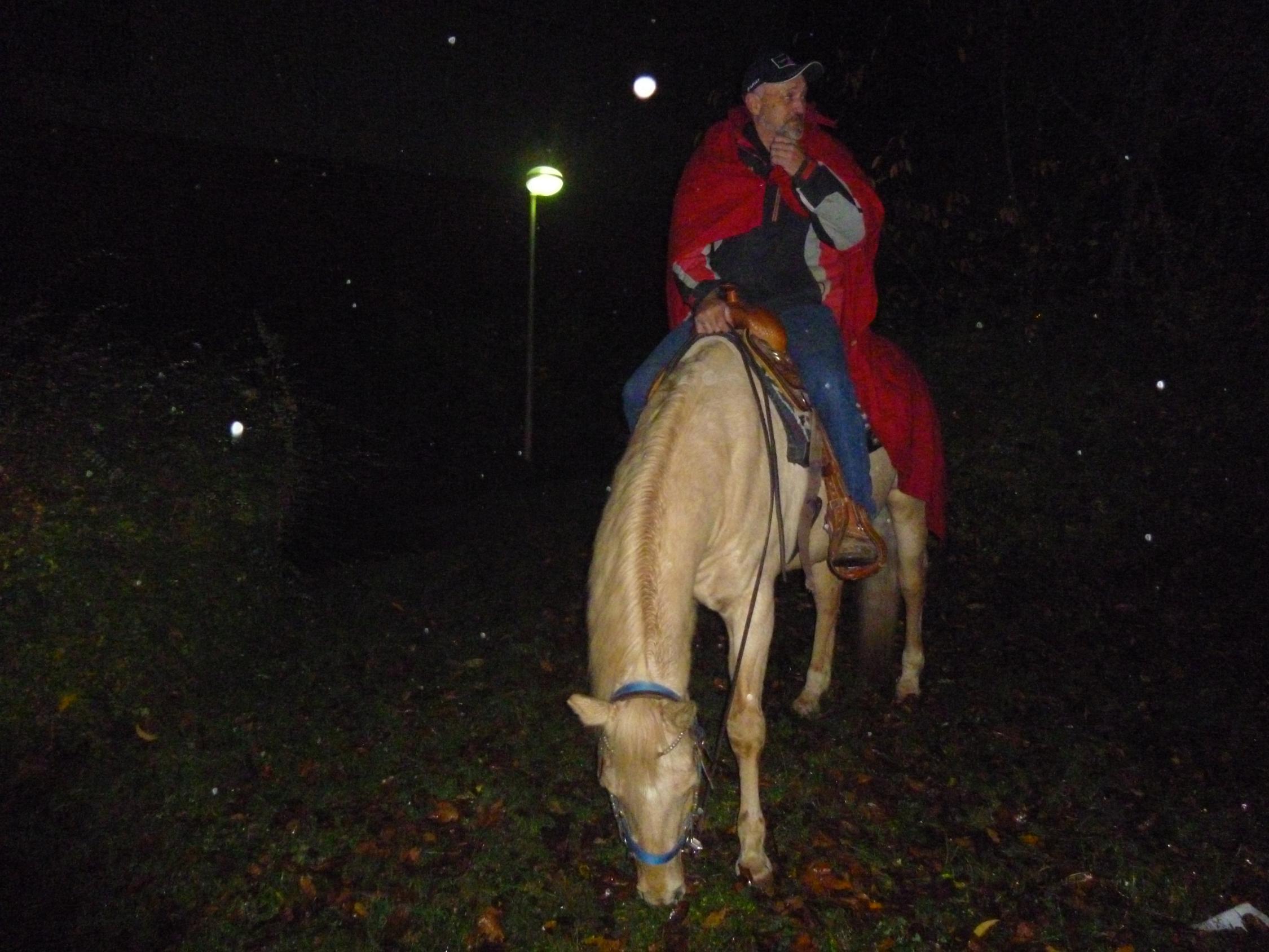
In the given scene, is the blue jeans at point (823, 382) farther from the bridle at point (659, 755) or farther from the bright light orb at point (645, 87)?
the bright light orb at point (645, 87)

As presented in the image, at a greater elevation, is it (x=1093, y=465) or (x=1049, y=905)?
(x=1093, y=465)

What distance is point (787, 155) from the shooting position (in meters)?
3.73

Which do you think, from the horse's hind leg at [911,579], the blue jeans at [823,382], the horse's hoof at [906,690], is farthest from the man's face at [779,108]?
the horse's hoof at [906,690]

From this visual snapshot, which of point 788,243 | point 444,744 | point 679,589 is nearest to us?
point 679,589

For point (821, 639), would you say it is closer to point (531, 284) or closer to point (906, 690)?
point (906, 690)

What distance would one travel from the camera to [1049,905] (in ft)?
11.8

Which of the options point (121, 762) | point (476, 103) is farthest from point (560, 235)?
point (121, 762)

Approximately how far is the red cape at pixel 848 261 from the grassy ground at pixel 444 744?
70.2 inches

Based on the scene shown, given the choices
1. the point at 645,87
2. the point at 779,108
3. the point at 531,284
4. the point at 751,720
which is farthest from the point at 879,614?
the point at 645,87

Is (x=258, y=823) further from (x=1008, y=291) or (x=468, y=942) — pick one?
(x=1008, y=291)

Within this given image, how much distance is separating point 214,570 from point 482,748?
2028 mm

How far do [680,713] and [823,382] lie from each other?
2.01 meters

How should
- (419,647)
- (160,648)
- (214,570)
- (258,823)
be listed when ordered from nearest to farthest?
(258,823), (160,648), (214,570), (419,647)

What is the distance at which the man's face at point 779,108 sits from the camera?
3865 mm
